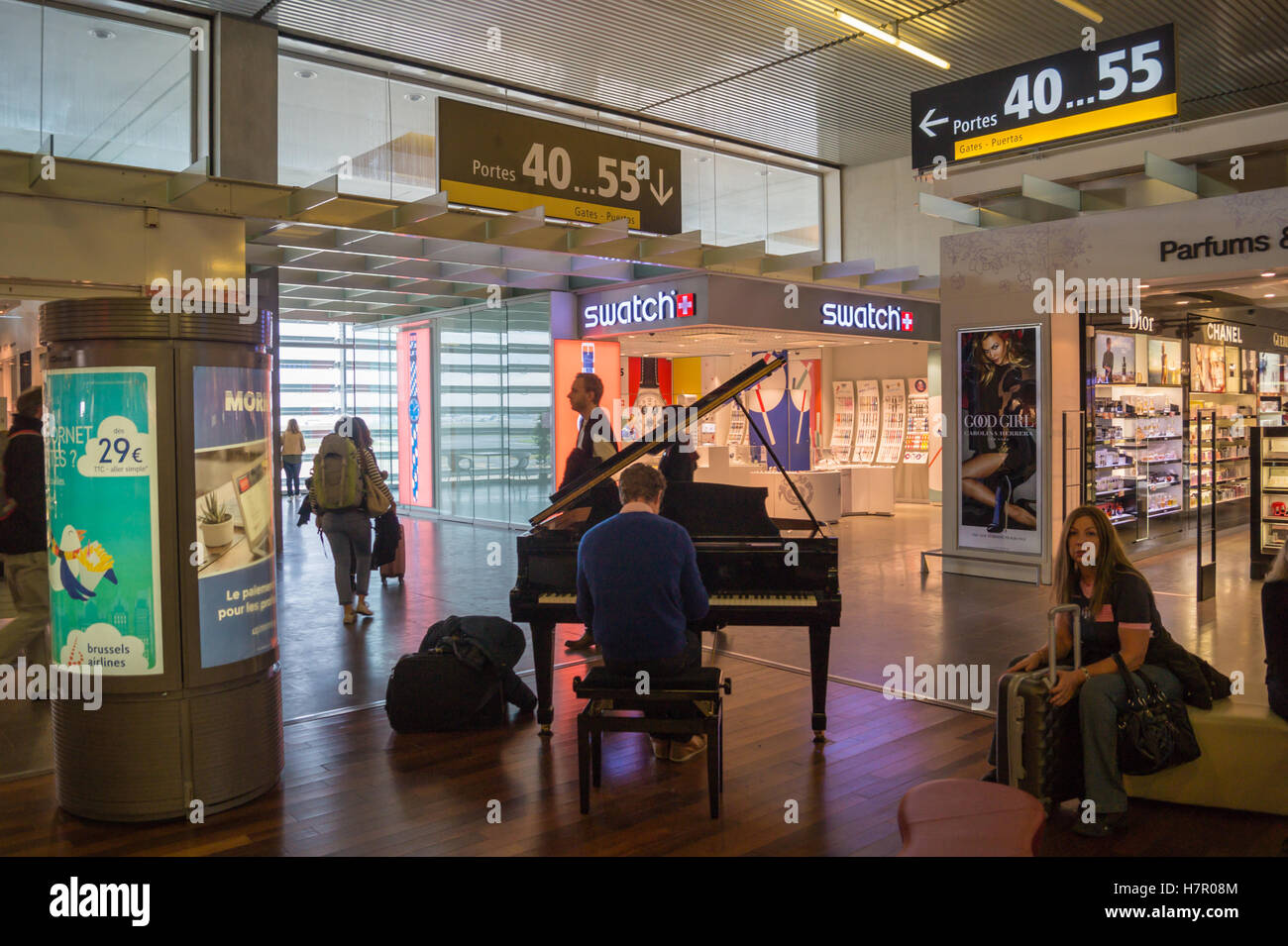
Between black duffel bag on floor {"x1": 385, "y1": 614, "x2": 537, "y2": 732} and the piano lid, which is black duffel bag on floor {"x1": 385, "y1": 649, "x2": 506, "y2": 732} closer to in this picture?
black duffel bag on floor {"x1": 385, "y1": 614, "x2": 537, "y2": 732}

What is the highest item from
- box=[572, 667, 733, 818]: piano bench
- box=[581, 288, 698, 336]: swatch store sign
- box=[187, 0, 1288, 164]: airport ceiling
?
box=[187, 0, 1288, 164]: airport ceiling

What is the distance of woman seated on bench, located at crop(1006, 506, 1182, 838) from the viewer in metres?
3.73

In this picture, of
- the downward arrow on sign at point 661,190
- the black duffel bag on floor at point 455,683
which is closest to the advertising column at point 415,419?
the downward arrow on sign at point 661,190

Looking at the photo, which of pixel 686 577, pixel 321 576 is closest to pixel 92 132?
pixel 321 576

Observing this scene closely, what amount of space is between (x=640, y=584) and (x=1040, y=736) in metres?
1.62

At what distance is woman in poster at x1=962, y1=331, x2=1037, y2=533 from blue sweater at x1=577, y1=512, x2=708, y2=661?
6251 millimetres

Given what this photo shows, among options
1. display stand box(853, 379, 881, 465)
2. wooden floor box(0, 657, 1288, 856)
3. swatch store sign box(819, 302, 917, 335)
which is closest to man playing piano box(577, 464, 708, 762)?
wooden floor box(0, 657, 1288, 856)

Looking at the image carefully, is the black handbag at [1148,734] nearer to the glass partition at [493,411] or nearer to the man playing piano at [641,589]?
the man playing piano at [641,589]

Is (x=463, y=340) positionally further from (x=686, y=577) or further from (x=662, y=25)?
(x=686, y=577)

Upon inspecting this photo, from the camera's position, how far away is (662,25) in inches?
432

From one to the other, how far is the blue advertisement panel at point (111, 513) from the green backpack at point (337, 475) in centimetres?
381

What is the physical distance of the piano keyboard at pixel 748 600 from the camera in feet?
15.6

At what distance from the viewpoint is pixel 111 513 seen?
3.87 m
